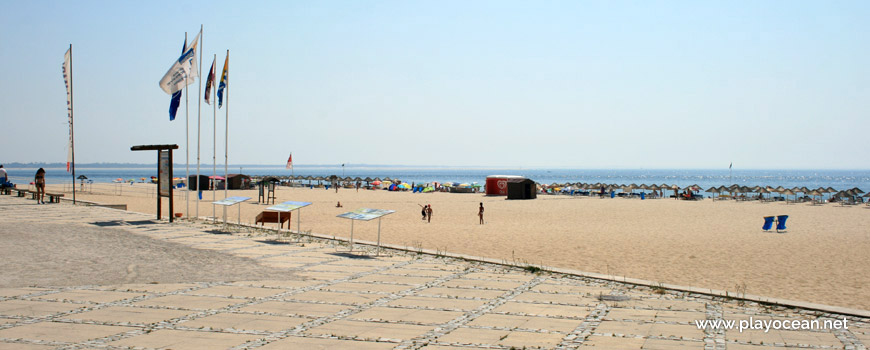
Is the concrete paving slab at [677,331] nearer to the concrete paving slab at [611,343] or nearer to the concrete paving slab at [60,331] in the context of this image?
the concrete paving slab at [611,343]

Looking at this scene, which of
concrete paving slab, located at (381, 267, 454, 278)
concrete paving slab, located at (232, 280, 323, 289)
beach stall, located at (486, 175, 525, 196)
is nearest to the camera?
concrete paving slab, located at (232, 280, 323, 289)

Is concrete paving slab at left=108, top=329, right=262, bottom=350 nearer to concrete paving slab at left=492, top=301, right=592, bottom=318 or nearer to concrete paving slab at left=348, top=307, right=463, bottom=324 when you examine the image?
concrete paving slab at left=348, top=307, right=463, bottom=324

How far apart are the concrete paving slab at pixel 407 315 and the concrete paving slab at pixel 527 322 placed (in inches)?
15.0

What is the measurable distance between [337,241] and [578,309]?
324 inches

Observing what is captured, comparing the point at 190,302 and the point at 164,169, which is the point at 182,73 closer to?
the point at 164,169

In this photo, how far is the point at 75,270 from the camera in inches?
376

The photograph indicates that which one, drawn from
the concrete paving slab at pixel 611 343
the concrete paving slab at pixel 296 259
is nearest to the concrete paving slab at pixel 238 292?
the concrete paving slab at pixel 296 259

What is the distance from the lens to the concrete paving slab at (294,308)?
23.6 feet

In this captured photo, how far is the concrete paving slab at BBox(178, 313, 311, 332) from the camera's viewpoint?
6508 millimetres

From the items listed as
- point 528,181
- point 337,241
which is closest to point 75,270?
point 337,241

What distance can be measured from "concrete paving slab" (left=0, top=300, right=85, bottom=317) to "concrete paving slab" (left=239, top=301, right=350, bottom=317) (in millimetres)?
2064

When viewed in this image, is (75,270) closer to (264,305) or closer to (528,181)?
(264,305)

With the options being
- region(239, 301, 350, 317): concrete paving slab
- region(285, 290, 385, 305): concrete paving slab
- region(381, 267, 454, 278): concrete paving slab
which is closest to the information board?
region(381, 267, 454, 278): concrete paving slab

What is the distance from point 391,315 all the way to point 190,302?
2.62 m
